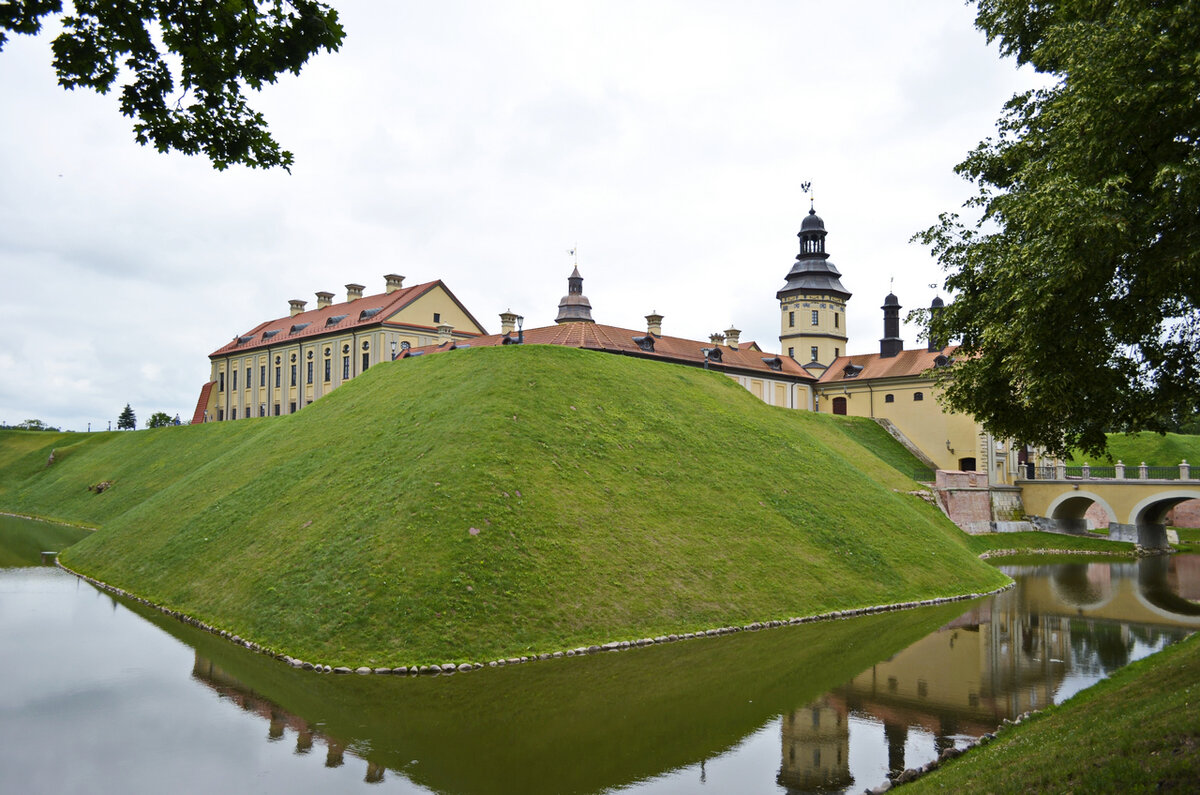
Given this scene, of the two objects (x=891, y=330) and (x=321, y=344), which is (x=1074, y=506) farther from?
(x=321, y=344)

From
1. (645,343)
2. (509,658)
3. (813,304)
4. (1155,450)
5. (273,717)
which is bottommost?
(273,717)

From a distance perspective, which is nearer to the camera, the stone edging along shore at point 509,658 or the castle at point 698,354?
the stone edging along shore at point 509,658

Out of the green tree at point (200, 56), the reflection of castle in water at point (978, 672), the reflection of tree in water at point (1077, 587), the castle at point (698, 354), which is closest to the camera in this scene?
the green tree at point (200, 56)

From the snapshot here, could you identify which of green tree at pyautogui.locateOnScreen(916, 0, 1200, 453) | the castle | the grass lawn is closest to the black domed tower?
the castle

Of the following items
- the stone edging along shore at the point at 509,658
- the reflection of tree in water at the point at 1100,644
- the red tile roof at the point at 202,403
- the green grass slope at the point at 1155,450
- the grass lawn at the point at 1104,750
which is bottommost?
the reflection of tree in water at the point at 1100,644

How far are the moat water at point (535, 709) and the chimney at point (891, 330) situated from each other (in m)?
61.6

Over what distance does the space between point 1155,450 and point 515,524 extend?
9035 cm

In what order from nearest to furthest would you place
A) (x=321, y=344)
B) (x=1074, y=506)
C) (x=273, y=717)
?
(x=273, y=717) < (x=1074, y=506) < (x=321, y=344)

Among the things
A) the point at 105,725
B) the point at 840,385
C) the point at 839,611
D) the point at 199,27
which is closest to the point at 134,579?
the point at 105,725

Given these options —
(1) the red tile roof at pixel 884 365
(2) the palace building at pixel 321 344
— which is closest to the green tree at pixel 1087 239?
(1) the red tile roof at pixel 884 365

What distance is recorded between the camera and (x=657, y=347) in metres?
86.9

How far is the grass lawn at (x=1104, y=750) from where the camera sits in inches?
438

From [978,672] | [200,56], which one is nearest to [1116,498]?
[978,672]

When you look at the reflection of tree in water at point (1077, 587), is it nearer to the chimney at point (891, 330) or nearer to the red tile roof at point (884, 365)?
the red tile roof at point (884, 365)
